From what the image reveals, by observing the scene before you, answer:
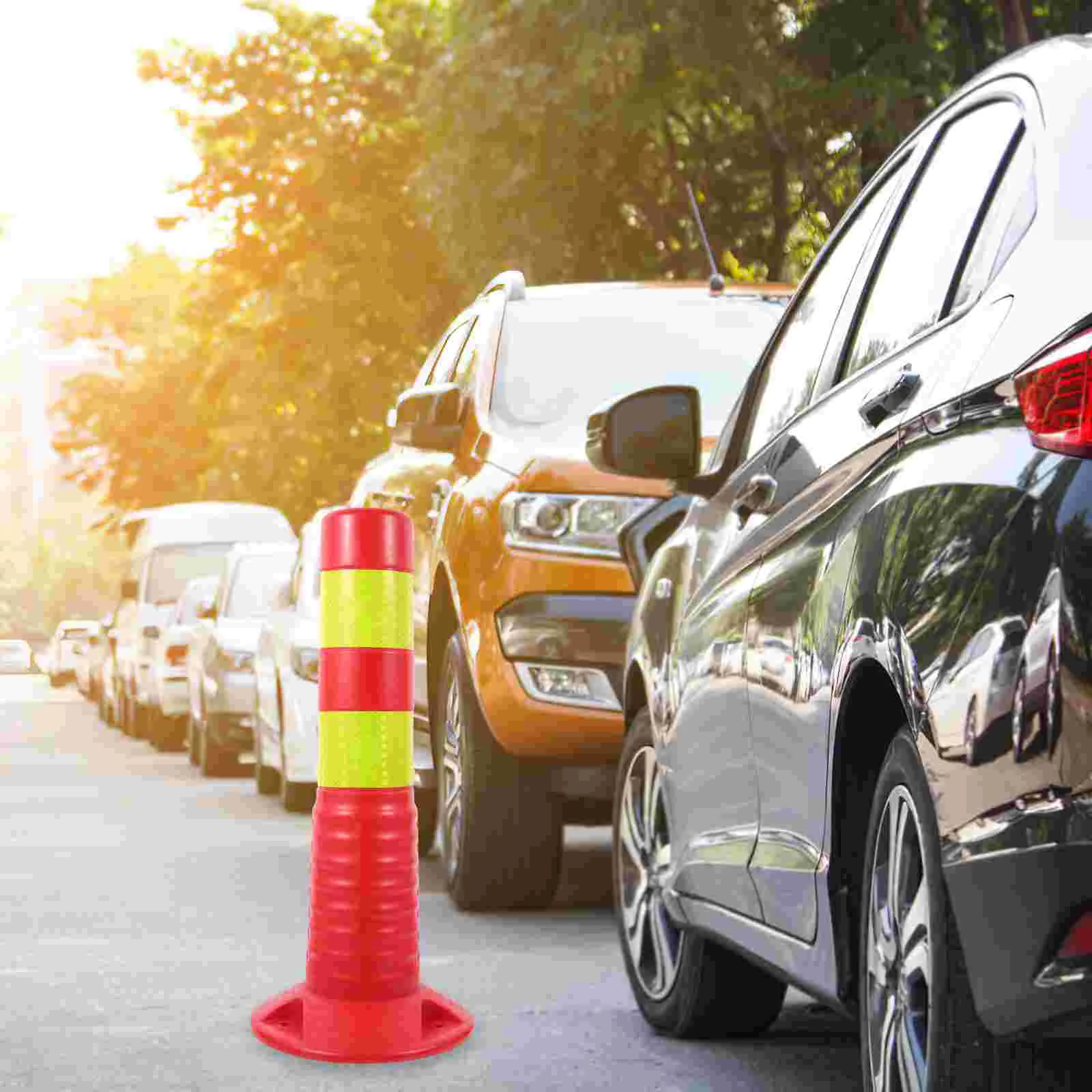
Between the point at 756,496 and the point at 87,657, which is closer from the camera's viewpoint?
the point at 756,496

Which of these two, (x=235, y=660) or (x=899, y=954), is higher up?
(x=899, y=954)

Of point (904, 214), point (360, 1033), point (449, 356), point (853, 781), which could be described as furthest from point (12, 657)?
point (853, 781)

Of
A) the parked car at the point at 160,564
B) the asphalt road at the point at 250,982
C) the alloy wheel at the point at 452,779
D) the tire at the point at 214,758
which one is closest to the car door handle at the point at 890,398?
the asphalt road at the point at 250,982

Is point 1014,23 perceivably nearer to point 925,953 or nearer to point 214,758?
point 214,758

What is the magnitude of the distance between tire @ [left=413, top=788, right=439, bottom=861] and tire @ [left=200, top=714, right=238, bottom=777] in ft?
26.3

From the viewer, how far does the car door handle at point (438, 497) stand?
29.9 feet

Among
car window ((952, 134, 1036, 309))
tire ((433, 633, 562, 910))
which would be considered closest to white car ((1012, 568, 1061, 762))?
car window ((952, 134, 1036, 309))

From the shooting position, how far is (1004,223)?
12.7 ft

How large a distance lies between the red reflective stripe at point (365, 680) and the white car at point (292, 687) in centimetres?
750

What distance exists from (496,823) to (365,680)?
9.38 ft

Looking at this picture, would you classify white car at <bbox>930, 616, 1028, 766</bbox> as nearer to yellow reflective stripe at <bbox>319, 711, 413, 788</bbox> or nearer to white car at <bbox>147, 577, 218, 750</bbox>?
yellow reflective stripe at <bbox>319, 711, 413, 788</bbox>

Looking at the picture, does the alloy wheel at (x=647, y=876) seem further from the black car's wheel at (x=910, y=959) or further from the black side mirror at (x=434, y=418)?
the black side mirror at (x=434, y=418)

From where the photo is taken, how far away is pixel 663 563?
598 cm

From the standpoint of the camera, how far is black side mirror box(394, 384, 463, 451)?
902 cm
